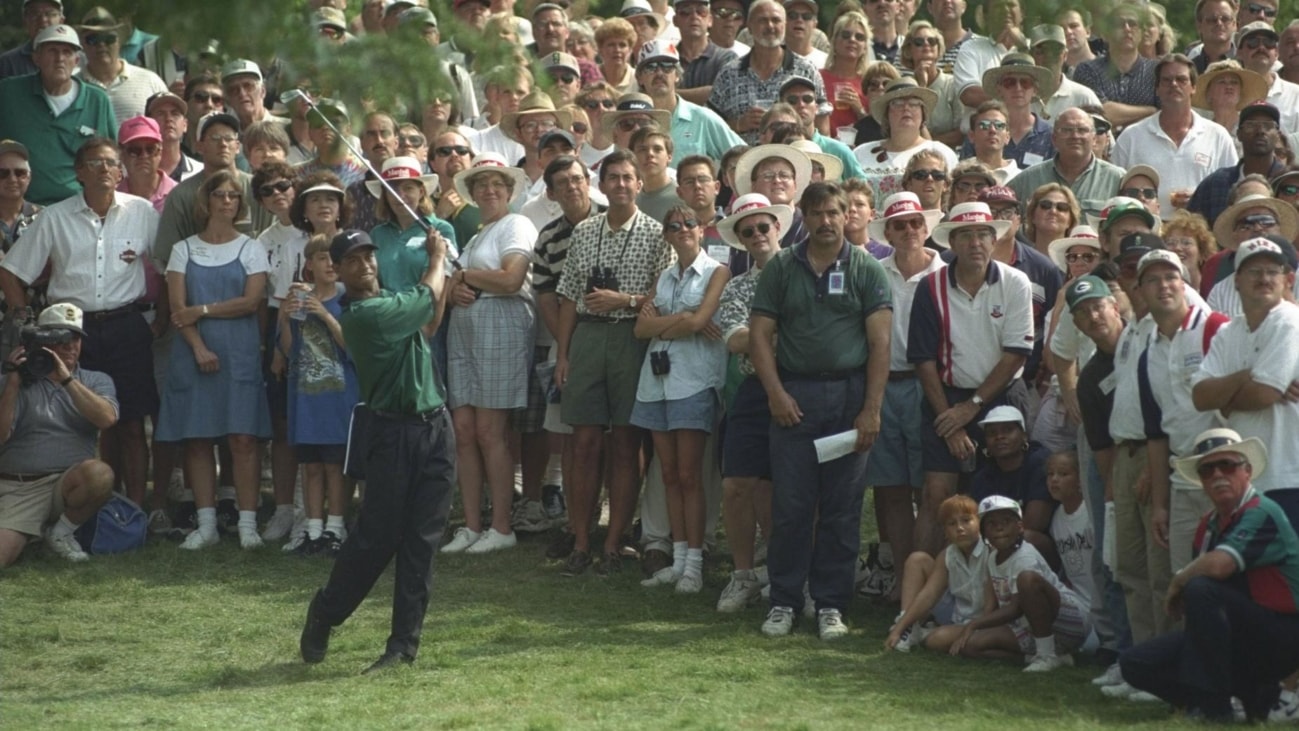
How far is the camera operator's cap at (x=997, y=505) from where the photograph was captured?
31.0 ft

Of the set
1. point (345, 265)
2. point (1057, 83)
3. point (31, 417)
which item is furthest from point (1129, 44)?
point (31, 417)

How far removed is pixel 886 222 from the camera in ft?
35.3

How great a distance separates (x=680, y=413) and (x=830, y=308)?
1.37m

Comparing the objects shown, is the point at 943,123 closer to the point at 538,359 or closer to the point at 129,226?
the point at 538,359

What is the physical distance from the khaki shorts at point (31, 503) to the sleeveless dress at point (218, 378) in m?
0.75

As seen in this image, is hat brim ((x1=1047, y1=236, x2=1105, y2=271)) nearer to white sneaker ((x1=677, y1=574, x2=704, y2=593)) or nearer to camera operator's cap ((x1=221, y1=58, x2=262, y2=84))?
white sneaker ((x1=677, y1=574, x2=704, y2=593))

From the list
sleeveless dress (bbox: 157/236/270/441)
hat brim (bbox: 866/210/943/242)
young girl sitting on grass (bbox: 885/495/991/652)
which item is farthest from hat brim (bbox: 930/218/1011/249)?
Answer: sleeveless dress (bbox: 157/236/270/441)

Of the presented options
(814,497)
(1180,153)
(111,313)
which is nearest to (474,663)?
(814,497)

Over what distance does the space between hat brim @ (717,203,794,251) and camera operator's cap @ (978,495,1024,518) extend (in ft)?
6.92

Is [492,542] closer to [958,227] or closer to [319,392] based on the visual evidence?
[319,392]

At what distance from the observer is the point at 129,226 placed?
1267 cm

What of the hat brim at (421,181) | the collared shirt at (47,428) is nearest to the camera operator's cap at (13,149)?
the collared shirt at (47,428)

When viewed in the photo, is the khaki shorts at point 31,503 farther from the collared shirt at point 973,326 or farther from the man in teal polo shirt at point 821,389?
the collared shirt at point 973,326

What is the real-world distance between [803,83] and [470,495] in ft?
11.8
